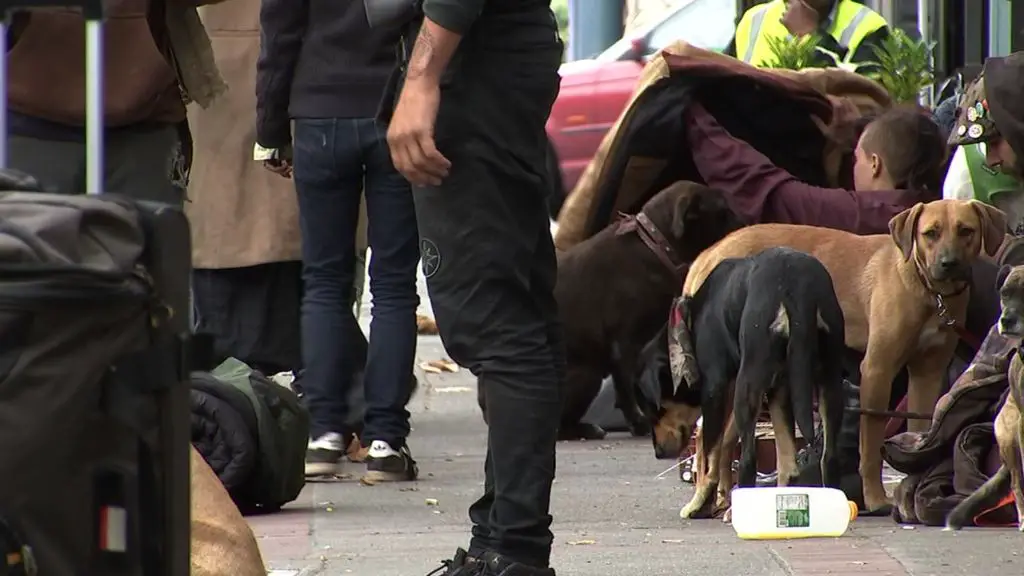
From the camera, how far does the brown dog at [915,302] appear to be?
5.81 m

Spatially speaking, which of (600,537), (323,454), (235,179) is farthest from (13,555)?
(235,179)

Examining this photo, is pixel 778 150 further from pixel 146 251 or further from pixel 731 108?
pixel 146 251

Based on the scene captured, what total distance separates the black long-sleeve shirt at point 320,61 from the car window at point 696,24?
897 cm

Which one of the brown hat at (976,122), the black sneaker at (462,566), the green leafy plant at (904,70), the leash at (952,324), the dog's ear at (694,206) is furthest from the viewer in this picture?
the green leafy plant at (904,70)

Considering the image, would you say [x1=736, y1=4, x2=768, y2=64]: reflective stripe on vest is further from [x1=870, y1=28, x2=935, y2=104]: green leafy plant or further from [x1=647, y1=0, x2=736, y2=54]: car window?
[x1=647, y1=0, x2=736, y2=54]: car window

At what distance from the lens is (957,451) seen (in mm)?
5551

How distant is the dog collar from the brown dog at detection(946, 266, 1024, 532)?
2269 mm

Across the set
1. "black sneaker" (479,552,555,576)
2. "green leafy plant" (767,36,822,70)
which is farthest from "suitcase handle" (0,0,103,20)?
"green leafy plant" (767,36,822,70)

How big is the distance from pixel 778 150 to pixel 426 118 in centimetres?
391

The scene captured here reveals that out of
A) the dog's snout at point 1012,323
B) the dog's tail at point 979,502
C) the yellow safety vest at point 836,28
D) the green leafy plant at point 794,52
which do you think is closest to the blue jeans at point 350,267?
the dog's tail at point 979,502

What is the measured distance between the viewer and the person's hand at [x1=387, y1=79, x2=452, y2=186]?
13.2 feet

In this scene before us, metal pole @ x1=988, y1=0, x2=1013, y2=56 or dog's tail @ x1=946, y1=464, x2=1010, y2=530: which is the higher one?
metal pole @ x1=988, y1=0, x2=1013, y2=56

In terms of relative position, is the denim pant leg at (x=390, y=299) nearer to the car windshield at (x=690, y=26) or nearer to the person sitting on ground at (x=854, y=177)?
the person sitting on ground at (x=854, y=177)

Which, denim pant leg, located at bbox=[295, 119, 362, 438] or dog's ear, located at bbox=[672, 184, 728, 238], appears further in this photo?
dog's ear, located at bbox=[672, 184, 728, 238]
